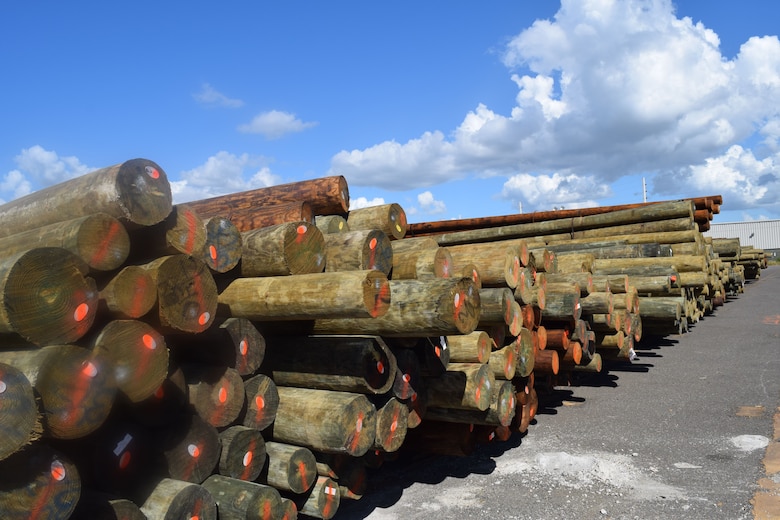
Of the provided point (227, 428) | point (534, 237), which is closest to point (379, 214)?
point (227, 428)

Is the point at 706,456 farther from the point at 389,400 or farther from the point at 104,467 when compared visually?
the point at 104,467

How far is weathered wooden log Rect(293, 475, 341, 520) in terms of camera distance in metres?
4.24

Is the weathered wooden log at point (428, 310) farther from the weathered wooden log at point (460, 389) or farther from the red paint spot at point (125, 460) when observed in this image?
the red paint spot at point (125, 460)

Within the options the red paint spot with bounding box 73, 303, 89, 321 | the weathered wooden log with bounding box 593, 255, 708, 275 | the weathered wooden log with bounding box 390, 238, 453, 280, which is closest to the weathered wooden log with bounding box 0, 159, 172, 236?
the red paint spot with bounding box 73, 303, 89, 321

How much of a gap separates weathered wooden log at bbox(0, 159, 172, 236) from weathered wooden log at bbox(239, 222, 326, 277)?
0.84m

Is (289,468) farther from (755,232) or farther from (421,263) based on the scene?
(755,232)

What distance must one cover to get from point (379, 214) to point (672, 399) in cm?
523

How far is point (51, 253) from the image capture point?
2699mm

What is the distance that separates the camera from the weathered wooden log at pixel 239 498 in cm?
356

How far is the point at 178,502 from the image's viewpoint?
321cm

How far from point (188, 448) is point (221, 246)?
1.35 m

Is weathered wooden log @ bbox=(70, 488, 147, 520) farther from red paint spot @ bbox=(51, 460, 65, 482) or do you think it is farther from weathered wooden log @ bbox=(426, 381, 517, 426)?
weathered wooden log @ bbox=(426, 381, 517, 426)

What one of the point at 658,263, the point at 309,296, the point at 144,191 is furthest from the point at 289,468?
the point at 658,263

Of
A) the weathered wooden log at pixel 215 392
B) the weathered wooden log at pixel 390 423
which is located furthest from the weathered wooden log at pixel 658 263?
the weathered wooden log at pixel 215 392
